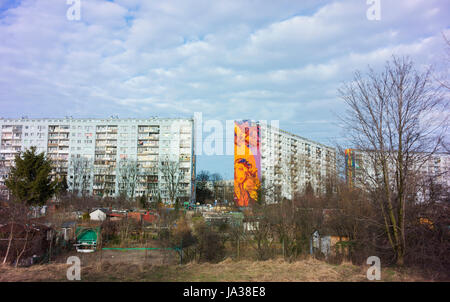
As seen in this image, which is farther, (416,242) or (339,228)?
(339,228)

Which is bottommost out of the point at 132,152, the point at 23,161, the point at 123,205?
the point at 123,205

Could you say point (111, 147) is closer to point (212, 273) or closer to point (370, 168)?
point (212, 273)

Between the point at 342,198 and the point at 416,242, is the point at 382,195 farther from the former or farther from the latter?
the point at 342,198

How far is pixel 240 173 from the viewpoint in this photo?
192 feet

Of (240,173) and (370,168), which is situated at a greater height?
(240,173)

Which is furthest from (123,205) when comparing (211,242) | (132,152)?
(211,242)

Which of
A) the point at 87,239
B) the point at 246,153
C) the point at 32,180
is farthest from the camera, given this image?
the point at 246,153

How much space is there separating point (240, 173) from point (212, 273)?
50118 mm

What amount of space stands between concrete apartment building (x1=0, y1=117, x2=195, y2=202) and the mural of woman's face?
27.1 feet

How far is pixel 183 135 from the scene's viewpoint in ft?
183

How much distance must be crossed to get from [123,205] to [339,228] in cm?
2692

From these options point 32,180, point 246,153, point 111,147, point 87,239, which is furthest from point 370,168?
point 111,147

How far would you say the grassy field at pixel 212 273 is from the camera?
7.64 meters
